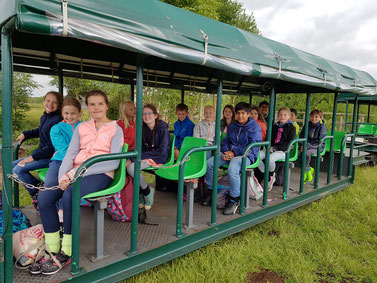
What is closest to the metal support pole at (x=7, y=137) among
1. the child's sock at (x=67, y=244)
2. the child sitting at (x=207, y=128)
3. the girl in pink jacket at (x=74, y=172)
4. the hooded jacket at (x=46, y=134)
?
the girl in pink jacket at (x=74, y=172)

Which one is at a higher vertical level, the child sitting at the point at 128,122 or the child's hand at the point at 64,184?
the child sitting at the point at 128,122

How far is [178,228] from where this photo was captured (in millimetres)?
3076

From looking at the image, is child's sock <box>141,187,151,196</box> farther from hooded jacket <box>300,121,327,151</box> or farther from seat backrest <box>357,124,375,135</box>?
seat backrest <box>357,124,375,135</box>

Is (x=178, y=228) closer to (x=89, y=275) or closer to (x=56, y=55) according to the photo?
(x=89, y=275)

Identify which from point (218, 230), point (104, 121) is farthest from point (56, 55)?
point (218, 230)

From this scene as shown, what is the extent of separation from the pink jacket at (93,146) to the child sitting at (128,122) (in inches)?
44.0

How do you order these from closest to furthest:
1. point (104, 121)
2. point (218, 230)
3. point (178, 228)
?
point (104, 121)
point (178, 228)
point (218, 230)

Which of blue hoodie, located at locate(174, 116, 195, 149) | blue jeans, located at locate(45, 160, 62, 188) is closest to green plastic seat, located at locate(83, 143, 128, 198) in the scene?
blue jeans, located at locate(45, 160, 62, 188)

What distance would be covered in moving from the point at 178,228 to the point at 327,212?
3.06 meters

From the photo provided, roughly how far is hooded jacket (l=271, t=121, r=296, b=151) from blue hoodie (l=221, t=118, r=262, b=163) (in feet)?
3.26

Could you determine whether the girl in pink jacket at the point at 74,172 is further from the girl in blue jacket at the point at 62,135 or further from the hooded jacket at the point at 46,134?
the hooded jacket at the point at 46,134

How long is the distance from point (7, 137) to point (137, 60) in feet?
3.86

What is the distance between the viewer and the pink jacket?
263 centimetres

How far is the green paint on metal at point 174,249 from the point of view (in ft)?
8.12
